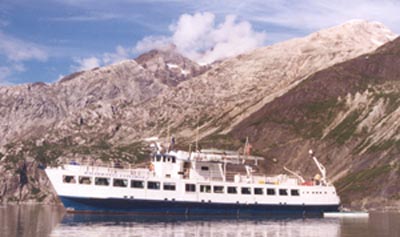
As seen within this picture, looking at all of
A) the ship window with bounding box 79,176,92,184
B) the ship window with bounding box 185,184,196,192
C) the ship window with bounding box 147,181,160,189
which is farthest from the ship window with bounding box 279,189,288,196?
the ship window with bounding box 79,176,92,184

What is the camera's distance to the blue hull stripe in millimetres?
116500

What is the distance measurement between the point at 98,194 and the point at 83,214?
4.31m

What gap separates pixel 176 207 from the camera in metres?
121

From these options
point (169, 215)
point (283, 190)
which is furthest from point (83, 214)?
point (283, 190)

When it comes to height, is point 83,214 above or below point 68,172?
below

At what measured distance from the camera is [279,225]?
107 m

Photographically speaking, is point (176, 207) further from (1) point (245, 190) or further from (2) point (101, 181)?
(1) point (245, 190)

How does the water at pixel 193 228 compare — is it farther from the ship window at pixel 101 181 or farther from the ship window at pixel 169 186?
the ship window at pixel 169 186

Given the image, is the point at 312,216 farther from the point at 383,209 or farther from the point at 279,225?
the point at 383,209

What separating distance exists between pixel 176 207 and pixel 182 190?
336 cm

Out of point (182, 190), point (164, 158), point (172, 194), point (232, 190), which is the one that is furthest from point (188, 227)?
point (232, 190)

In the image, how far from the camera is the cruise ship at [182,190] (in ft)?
384

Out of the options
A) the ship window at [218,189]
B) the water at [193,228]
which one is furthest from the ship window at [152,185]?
the ship window at [218,189]

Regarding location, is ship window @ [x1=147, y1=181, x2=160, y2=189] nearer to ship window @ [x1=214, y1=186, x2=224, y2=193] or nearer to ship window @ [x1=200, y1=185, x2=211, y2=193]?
ship window @ [x1=200, y1=185, x2=211, y2=193]
